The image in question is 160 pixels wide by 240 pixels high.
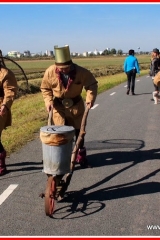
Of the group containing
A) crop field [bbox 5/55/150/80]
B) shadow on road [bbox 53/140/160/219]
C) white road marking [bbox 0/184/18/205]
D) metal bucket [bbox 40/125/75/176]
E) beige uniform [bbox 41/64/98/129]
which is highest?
beige uniform [bbox 41/64/98/129]

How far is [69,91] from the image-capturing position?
589 cm

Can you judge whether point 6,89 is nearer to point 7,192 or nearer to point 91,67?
point 7,192

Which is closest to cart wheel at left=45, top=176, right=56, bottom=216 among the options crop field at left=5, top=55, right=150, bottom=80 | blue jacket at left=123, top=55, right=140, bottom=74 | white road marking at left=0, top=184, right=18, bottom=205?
white road marking at left=0, top=184, right=18, bottom=205

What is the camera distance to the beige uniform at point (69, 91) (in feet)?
19.0

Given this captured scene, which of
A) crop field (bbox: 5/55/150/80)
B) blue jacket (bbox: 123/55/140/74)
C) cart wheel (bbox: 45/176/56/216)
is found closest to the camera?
cart wheel (bbox: 45/176/56/216)

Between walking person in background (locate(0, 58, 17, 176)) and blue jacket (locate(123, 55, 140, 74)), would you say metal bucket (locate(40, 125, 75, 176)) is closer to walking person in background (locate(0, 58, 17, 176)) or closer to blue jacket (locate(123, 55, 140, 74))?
walking person in background (locate(0, 58, 17, 176))

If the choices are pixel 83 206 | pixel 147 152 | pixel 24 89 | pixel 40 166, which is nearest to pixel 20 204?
pixel 83 206

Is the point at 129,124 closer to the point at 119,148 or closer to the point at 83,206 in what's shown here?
the point at 119,148

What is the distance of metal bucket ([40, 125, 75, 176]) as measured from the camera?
470cm

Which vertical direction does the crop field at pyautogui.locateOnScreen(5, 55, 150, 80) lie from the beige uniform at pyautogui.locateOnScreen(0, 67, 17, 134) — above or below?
below

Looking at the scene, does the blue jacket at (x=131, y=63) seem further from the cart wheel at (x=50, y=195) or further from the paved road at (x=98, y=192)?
the cart wheel at (x=50, y=195)

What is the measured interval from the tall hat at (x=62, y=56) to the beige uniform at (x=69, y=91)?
0.28 metres

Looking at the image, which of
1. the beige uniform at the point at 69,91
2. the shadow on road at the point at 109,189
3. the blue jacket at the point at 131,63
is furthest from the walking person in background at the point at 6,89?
the blue jacket at the point at 131,63

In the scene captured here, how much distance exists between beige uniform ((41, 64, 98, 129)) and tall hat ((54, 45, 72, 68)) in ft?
0.91
